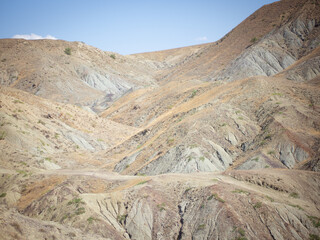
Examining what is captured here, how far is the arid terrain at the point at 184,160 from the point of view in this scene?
16984mm

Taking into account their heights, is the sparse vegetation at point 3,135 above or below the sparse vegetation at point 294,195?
above

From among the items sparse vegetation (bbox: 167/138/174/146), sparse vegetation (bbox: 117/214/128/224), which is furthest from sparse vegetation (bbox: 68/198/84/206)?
A: sparse vegetation (bbox: 167/138/174/146)

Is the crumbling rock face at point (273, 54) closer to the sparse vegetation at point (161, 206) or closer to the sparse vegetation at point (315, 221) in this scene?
the sparse vegetation at point (161, 206)

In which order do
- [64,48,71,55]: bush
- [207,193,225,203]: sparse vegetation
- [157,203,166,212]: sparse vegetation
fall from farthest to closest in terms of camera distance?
[64,48,71,55]: bush, [157,203,166,212]: sparse vegetation, [207,193,225,203]: sparse vegetation

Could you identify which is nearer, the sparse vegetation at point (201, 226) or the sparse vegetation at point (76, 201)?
the sparse vegetation at point (201, 226)

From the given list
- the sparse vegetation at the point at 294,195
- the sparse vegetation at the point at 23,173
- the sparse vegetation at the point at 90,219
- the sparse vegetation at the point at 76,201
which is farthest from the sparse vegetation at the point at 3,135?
the sparse vegetation at the point at 294,195

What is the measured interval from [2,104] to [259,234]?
33651 millimetres

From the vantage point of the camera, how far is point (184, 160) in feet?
85.2

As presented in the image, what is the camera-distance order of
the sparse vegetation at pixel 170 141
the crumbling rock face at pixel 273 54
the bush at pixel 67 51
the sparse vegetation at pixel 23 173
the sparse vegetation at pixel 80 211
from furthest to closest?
the bush at pixel 67 51 → the crumbling rock face at pixel 273 54 → the sparse vegetation at pixel 170 141 → the sparse vegetation at pixel 23 173 → the sparse vegetation at pixel 80 211

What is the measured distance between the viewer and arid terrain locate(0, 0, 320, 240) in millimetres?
16984

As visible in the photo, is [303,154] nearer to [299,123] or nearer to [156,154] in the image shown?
[299,123]

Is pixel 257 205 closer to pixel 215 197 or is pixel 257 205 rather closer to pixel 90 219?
pixel 215 197

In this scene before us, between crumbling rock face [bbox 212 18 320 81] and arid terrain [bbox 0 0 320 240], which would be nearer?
arid terrain [bbox 0 0 320 240]

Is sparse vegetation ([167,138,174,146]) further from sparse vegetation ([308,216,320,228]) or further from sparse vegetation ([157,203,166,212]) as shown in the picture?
sparse vegetation ([308,216,320,228])
